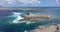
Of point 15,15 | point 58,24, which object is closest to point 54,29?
point 58,24

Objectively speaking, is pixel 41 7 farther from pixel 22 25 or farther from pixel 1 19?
pixel 1 19

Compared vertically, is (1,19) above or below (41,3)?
below

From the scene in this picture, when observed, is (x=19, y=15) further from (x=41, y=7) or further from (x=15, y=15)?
(x=41, y=7)

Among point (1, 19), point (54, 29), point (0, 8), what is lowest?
point (54, 29)

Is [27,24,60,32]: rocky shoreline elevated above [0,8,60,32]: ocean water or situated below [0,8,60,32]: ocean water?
below

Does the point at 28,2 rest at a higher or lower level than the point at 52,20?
higher

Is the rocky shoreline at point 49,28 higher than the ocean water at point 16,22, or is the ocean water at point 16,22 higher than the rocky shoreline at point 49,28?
the ocean water at point 16,22

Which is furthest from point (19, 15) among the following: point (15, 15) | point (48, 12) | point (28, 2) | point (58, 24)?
point (58, 24)

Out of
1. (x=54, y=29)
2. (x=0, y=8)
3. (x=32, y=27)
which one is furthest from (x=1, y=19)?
(x=54, y=29)
